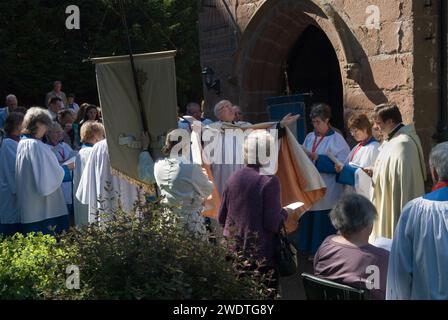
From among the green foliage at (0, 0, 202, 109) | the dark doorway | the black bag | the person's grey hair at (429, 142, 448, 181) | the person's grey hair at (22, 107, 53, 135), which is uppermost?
the green foliage at (0, 0, 202, 109)

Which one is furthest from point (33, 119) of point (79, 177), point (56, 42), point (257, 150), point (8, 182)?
point (56, 42)

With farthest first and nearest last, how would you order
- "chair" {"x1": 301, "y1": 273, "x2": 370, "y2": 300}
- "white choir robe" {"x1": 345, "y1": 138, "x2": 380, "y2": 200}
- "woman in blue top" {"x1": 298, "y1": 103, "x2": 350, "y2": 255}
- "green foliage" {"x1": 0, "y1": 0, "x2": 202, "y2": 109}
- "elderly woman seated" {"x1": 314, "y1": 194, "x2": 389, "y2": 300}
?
"green foliage" {"x1": 0, "y1": 0, "x2": 202, "y2": 109}, "woman in blue top" {"x1": 298, "y1": 103, "x2": 350, "y2": 255}, "white choir robe" {"x1": 345, "y1": 138, "x2": 380, "y2": 200}, "elderly woman seated" {"x1": 314, "y1": 194, "x2": 389, "y2": 300}, "chair" {"x1": 301, "y1": 273, "x2": 370, "y2": 300}

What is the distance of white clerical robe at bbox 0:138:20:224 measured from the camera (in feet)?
22.3

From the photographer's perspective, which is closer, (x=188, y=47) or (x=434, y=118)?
(x=434, y=118)

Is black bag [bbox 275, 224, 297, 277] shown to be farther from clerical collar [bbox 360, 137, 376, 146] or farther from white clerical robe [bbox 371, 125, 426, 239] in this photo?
clerical collar [bbox 360, 137, 376, 146]

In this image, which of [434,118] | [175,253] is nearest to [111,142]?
[175,253]

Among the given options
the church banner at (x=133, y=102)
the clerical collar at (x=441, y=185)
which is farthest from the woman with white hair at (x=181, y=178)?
the clerical collar at (x=441, y=185)

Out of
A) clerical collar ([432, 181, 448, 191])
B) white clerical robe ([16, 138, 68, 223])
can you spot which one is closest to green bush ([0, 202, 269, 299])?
clerical collar ([432, 181, 448, 191])

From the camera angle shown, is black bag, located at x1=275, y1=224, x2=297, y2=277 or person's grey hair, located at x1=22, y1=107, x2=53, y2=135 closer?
black bag, located at x1=275, y1=224, x2=297, y2=277

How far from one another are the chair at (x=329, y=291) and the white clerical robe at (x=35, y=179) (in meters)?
3.69

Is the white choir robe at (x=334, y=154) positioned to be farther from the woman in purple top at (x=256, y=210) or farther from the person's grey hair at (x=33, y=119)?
the person's grey hair at (x=33, y=119)

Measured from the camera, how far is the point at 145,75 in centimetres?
603

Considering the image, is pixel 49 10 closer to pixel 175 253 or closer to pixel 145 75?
pixel 145 75
